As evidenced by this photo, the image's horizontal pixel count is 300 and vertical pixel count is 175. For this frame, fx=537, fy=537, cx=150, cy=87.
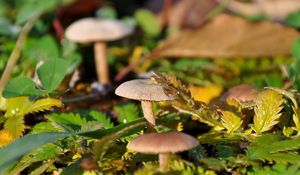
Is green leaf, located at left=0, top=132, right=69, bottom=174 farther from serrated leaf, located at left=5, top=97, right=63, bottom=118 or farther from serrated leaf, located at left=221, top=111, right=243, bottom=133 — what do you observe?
serrated leaf, located at left=221, top=111, right=243, bottom=133

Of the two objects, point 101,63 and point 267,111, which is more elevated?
point 101,63

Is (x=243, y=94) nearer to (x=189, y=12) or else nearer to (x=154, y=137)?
(x=154, y=137)

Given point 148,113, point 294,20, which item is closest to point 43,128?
point 148,113

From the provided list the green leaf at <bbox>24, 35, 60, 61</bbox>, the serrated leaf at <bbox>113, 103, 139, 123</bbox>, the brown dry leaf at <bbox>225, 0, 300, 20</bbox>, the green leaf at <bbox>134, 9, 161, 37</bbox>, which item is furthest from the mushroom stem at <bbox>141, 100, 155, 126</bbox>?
the brown dry leaf at <bbox>225, 0, 300, 20</bbox>

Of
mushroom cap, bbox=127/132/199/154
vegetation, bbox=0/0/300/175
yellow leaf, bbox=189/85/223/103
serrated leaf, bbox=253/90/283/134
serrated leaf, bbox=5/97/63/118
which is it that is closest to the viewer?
mushroom cap, bbox=127/132/199/154

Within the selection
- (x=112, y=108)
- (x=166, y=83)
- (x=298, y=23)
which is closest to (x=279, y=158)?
(x=166, y=83)

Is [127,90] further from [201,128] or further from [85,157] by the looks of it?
[201,128]
